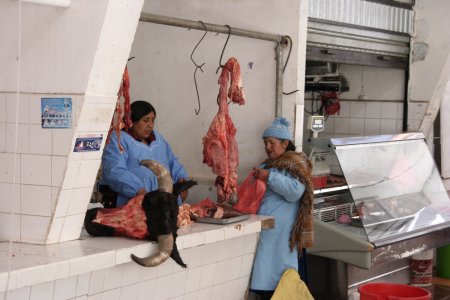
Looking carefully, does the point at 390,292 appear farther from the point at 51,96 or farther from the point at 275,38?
the point at 51,96

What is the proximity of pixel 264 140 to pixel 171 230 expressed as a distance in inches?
73.9

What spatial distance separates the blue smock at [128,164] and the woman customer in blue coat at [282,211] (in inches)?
32.4

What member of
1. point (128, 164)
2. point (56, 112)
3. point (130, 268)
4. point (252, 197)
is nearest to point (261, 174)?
point (252, 197)

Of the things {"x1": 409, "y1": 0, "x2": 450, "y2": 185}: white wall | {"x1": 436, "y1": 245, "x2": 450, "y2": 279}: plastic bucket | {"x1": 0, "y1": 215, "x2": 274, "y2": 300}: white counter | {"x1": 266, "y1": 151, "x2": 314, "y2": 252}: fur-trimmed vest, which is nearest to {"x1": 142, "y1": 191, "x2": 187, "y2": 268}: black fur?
{"x1": 0, "y1": 215, "x2": 274, "y2": 300}: white counter

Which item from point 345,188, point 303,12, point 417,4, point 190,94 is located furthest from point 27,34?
point 417,4

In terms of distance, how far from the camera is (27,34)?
4.39 m

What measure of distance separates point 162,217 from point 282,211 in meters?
1.71

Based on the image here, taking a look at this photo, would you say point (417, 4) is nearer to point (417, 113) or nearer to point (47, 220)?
point (417, 113)

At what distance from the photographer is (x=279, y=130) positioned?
628 cm

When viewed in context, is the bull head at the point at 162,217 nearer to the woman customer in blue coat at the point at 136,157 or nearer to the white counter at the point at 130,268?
the white counter at the point at 130,268

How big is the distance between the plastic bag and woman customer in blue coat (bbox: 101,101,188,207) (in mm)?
525

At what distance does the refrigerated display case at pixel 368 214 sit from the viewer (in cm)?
658

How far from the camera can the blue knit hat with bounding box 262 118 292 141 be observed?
6275 millimetres

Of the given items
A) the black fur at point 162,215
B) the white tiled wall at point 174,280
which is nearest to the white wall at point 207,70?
the white tiled wall at point 174,280
